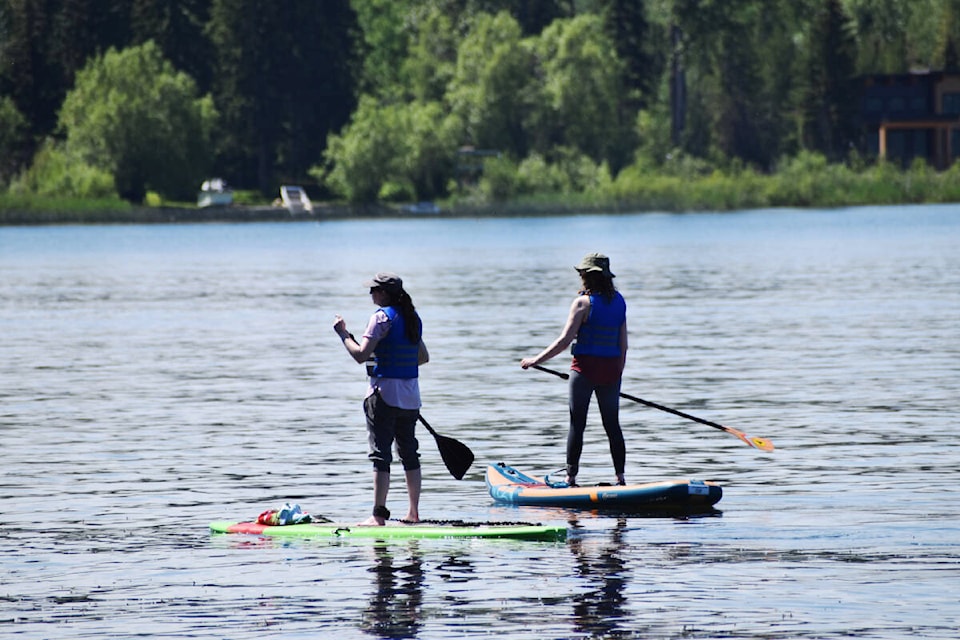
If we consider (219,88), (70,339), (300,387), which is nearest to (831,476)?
(300,387)

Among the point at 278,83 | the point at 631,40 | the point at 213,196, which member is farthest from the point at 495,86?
the point at 213,196

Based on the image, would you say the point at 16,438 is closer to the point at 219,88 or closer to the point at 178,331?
the point at 178,331

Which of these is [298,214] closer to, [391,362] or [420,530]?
[420,530]

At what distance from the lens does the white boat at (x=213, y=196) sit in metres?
137

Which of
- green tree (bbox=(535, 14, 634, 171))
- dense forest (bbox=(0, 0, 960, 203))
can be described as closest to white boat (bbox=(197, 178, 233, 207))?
dense forest (bbox=(0, 0, 960, 203))

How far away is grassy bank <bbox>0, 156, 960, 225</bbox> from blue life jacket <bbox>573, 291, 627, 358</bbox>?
375ft

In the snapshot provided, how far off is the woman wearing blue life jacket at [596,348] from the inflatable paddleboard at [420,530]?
5.23 ft

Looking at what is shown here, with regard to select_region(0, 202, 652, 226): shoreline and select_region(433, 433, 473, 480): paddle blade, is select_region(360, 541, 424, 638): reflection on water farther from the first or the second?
select_region(0, 202, 652, 226): shoreline

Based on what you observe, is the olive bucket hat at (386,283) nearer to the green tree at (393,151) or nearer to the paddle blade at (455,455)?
the paddle blade at (455,455)

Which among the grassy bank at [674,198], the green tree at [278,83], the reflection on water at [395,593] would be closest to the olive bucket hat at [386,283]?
the reflection on water at [395,593]

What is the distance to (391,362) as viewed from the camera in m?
15.5

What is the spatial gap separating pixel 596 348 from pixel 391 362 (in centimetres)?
241

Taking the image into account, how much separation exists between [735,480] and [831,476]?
93 cm

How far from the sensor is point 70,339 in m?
41.2
